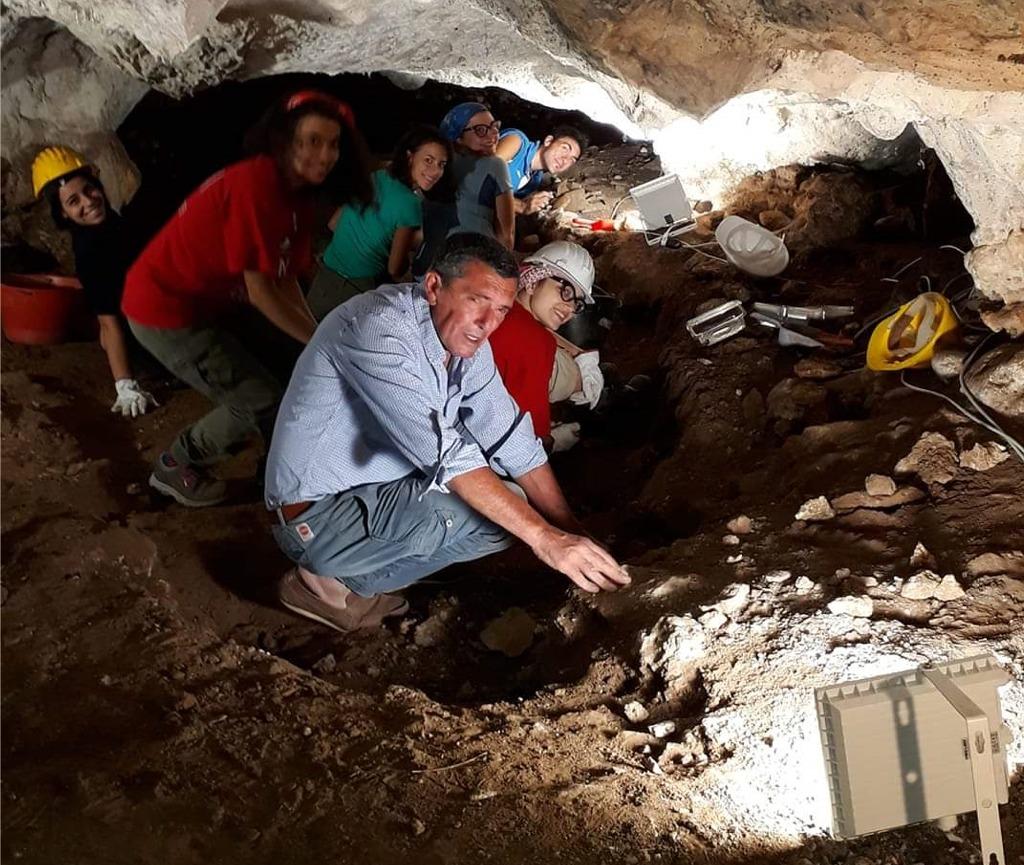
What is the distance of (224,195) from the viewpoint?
299 cm

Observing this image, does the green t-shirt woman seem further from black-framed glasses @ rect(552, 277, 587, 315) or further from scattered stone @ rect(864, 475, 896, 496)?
scattered stone @ rect(864, 475, 896, 496)

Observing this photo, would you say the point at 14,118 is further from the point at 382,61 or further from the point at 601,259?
the point at 601,259

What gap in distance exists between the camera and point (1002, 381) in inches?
101

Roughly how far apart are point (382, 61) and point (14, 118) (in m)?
1.71

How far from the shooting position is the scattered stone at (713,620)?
2145 mm

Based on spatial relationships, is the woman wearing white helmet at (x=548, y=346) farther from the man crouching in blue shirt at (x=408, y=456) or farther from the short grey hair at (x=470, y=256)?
the short grey hair at (x=470, y=256)

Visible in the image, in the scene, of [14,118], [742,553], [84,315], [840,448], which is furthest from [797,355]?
[14,118]

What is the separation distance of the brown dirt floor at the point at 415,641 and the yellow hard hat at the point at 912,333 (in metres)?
0.09

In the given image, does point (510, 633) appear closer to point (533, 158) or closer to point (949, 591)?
point (949, 591)

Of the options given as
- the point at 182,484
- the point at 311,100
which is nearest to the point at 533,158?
the point at 311,100

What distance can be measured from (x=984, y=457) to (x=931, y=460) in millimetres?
134

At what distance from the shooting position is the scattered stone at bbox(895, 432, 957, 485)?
2463 mm

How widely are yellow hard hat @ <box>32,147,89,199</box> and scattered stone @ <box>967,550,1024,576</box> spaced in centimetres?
361

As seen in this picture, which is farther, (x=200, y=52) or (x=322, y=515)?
(x=200, y=52)
